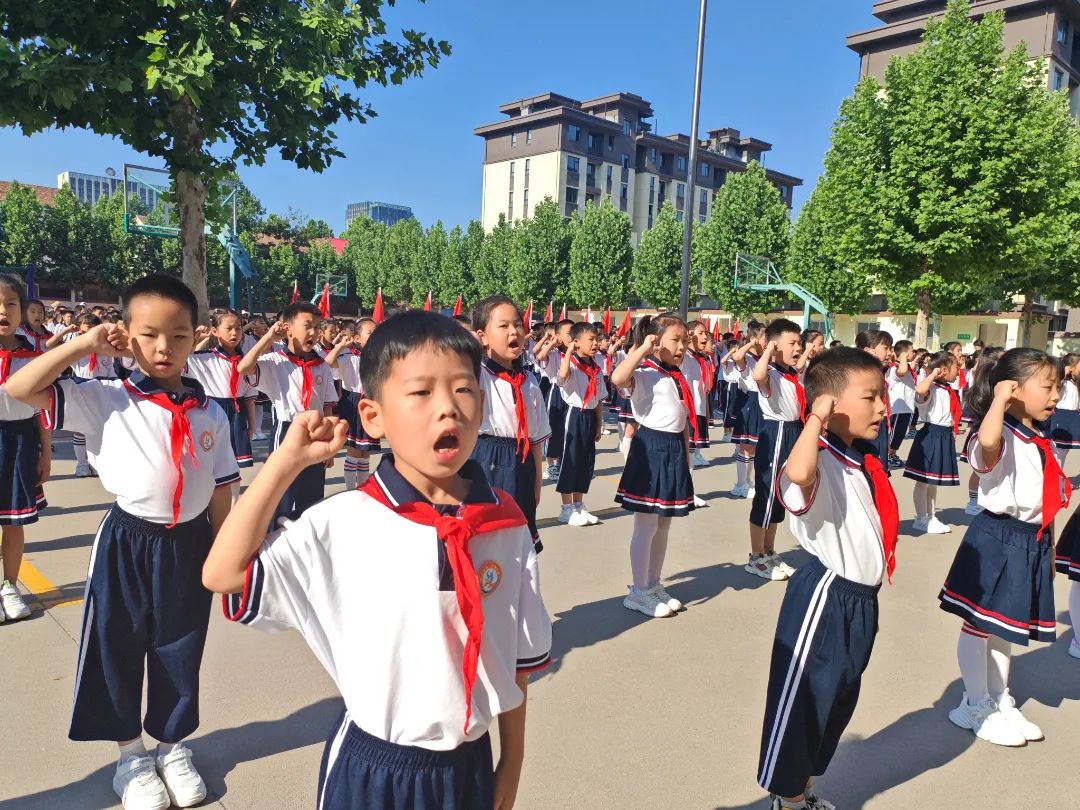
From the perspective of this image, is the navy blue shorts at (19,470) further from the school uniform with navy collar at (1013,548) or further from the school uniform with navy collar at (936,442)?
the school uniform with navy collar at (936,442)

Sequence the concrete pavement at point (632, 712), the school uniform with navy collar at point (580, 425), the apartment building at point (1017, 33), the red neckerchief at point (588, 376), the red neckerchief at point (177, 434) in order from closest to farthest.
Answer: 1. the red neckerchief at point (177, 434)
2. the concrete pavement at point (632, 712)
3. the school uniform with navy collar at point (580, 425)
4. the red neckerchief at point (588, 376)
5. the apartment building at point (1017, 33)

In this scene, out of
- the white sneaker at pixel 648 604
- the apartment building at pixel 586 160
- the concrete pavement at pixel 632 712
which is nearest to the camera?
the concrete pavement at pixel 632 712

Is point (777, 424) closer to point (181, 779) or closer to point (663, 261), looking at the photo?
point (181, 779)

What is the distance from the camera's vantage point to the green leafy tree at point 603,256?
3512cm

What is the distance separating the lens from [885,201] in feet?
51.3

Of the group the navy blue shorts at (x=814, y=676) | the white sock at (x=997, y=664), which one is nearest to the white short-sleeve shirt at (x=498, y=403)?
the navy blue shorts at (x=814, y=676)

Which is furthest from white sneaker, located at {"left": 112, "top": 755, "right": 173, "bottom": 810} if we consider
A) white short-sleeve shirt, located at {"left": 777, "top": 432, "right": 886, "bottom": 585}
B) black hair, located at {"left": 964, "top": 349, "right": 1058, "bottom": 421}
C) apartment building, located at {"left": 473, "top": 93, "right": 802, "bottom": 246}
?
apartment building, located at {"left": 473, "top": 93, "right": 802, "bottom": 246}

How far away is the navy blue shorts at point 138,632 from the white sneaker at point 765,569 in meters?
3.92

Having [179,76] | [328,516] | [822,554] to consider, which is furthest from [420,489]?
[179,76]

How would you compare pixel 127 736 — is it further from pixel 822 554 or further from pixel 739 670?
pixel 739 670

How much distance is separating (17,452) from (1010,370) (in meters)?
5.17

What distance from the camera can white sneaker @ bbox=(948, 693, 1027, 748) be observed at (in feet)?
10.6

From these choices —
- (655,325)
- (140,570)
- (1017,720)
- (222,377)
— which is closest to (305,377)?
(222,377)

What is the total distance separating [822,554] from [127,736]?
2443 mm
